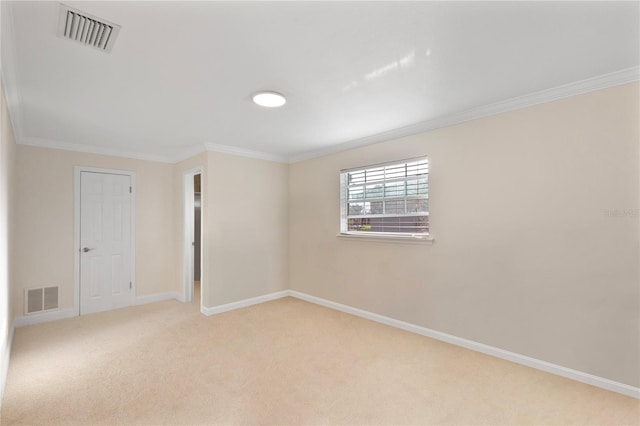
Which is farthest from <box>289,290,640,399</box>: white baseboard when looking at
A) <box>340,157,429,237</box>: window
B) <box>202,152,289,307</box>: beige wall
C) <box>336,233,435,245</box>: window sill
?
<box>202,152,289,307</box>: beige wall

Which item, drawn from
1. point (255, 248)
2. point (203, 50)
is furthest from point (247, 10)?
point (255, 248)

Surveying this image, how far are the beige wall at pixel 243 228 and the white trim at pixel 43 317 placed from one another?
5.92ft

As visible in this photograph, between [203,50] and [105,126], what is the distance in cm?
227

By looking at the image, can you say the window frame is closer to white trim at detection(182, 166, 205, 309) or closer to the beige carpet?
the beige carpet

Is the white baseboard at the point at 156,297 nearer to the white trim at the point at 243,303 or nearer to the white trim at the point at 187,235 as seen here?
the white trim at the point at 187,235

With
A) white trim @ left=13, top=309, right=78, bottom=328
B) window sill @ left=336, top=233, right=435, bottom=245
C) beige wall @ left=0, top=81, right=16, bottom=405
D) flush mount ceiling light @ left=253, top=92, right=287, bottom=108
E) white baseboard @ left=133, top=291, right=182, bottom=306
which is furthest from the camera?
white baseboard @ left=133, top=291, right=182, bottom=306

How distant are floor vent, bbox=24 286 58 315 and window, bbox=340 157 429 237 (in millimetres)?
3925

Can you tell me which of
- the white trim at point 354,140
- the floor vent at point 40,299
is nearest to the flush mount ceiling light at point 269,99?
the white trim at point 354,140

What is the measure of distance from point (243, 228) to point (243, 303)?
3.65ft

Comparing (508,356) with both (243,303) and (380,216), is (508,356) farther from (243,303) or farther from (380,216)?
(243,303)

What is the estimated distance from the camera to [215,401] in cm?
218

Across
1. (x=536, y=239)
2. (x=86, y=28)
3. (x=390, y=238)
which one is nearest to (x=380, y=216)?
(x=390, y=238)

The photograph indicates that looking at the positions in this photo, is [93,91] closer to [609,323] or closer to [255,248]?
[255,248]

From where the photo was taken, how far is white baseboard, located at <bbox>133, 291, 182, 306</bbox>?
4676 mm
